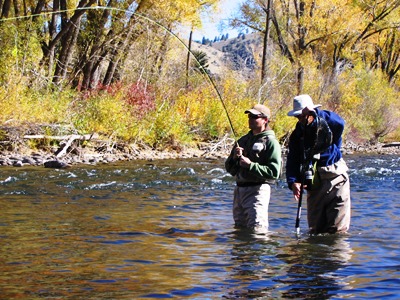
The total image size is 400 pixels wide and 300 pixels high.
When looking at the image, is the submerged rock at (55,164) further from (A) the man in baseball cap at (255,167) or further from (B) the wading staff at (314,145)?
(B) the wading staff at (314,145)

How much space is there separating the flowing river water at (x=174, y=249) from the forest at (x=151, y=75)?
427 cm

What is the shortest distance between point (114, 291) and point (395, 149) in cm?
2516

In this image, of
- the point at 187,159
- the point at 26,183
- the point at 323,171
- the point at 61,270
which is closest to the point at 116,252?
the point at 61,270

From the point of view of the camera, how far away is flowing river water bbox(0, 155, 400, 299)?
4770 millimetres

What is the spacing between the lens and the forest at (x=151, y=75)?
690 inches

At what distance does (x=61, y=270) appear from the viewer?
5.21 metres

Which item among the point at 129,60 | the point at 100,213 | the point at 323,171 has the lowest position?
the point at 100,213

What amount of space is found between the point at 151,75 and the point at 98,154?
481cm

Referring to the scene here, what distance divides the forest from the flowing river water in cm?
427

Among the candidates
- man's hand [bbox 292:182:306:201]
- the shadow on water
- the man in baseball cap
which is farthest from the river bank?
man's hand [bbox 292:182:306:201]

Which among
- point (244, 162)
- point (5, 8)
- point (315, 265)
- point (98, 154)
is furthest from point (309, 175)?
point (5, 8)

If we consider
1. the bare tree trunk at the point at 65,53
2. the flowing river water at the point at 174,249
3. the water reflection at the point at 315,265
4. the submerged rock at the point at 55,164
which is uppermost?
the bare tree trunk at the point at 65,53

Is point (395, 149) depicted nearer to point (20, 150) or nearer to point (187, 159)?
point (187, 159)

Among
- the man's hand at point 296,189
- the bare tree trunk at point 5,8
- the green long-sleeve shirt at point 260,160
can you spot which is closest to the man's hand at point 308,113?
the green long-sleeve shirt at point 260,160
